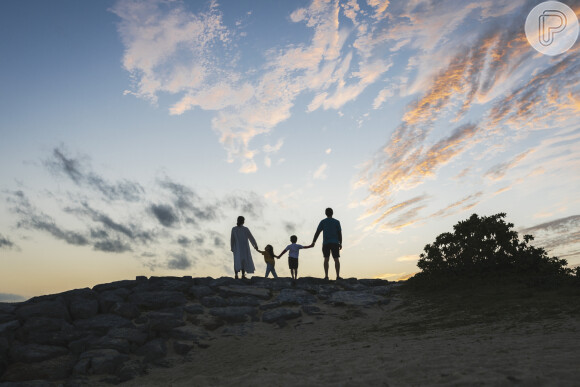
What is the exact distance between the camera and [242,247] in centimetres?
1586

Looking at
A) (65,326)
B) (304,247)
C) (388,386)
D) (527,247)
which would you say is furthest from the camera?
(304,247)

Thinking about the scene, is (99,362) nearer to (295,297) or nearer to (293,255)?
(295,297)

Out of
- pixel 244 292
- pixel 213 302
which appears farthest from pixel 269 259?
pixel 213 302

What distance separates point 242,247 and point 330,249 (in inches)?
139

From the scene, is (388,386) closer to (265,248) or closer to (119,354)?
(119,354)

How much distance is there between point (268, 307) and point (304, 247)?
433cm

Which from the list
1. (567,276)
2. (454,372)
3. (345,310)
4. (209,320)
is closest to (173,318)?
(209,320)

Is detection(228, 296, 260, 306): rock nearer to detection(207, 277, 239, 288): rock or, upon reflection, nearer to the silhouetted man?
detection(207, 277, 239, 288): rock

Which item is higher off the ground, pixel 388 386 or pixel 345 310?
pixel 345 310

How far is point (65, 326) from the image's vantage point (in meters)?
10.8

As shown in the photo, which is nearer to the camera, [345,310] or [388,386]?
[388,386]

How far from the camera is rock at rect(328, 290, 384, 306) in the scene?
45.2 ft

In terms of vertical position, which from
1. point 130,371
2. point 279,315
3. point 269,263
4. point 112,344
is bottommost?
point 130,371

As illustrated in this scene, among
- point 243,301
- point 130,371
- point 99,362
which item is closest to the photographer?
point 130,371
